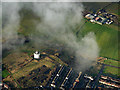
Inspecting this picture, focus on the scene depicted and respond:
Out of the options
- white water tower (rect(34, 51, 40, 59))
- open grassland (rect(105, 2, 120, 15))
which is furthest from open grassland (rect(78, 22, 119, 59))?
white water tower (rect(34, 51, 40, 59))

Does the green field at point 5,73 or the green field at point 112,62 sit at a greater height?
the green field at point 112,62

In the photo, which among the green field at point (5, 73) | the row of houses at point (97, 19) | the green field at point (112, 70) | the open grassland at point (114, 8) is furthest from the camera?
the open grassland at point (114, 8)

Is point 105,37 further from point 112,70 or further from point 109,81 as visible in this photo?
point 109,81

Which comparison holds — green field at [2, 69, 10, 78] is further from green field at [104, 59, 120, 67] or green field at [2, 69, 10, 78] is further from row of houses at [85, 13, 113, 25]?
row of houses at [85, 13, 113, 25]

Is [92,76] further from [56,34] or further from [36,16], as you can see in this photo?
[36,16]

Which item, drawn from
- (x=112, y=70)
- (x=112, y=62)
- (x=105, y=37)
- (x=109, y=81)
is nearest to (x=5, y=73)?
(x=109, y=81)

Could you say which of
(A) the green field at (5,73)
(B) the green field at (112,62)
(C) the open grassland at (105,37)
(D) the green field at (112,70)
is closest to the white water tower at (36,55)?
(A) the green field at (5,73)

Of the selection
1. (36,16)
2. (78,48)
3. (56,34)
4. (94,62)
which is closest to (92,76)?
(94,62)

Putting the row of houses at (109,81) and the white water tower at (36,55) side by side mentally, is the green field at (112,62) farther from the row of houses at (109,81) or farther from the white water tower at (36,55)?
the white water tower at (36,55)
